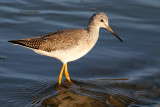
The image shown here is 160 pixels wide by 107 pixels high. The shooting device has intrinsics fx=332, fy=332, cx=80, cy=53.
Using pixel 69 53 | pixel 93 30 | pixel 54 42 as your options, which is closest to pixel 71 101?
pixel 69 53

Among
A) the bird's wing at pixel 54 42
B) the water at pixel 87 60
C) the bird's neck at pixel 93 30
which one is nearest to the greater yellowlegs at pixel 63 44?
the bird's wing at pixel 54 42

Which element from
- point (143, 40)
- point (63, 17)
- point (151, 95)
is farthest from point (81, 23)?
point (151, 95)

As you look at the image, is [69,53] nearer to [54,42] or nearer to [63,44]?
[63,44]

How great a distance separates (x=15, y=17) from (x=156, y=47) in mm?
5160

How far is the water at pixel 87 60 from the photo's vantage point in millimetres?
8031

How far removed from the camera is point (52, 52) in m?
8.27

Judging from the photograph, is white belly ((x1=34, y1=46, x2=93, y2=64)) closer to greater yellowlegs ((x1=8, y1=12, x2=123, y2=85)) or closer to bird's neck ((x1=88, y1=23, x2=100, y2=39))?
greater yellowlegs ((x1=8, y1=12, x2=123, y2=85))

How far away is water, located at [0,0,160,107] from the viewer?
803 centimetres

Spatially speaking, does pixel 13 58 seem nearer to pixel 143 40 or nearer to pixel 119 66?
pixel 119 66

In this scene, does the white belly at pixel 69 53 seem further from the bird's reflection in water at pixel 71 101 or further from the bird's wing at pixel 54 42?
the bird's reflection in water at pixel 71 101

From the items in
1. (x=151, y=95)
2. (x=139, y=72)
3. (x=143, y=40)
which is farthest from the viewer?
(x=143, y=40)

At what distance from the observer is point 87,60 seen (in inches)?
387

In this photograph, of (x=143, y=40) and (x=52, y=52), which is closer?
(x=52, y=52)

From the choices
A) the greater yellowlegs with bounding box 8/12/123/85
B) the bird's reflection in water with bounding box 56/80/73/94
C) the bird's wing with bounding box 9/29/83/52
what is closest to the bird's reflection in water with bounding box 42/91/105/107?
the bird's reflection in water with bounding box 56/80/73/94
